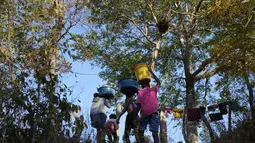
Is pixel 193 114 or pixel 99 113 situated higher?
pixel 193 114

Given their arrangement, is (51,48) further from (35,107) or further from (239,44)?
(239,44)

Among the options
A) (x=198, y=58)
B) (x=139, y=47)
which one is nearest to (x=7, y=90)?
(x=139, y=47)

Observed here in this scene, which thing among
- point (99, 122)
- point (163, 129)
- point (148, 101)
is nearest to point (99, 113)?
point (99, 122)

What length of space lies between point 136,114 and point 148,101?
33 cm

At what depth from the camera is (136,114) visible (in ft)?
16.8

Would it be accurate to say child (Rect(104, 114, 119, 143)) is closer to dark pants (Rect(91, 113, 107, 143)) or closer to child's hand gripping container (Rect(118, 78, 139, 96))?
dark pants (Rect(91, 113, 107, 143))

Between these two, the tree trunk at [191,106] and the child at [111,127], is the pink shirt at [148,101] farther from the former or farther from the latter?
the tree trunk at [191,106]

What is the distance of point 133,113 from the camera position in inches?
206

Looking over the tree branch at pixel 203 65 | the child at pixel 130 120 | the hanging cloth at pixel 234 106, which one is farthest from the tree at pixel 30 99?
the tree branch at pixel 203 65

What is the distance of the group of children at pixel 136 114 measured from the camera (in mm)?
4898

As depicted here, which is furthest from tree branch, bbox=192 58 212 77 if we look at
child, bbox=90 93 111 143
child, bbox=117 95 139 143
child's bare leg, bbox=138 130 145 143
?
child's bare leg, bbox=138 130 145 143

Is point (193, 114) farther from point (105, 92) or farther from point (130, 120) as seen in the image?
point (130, 120)

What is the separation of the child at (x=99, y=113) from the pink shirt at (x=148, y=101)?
45.3 inches

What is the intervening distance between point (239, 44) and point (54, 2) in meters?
4.60
